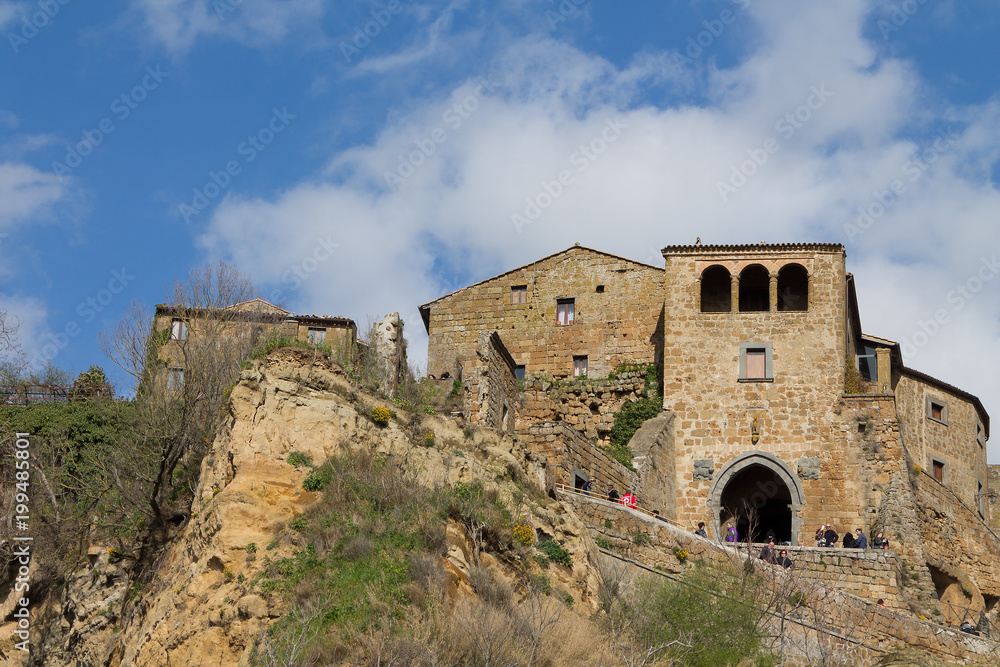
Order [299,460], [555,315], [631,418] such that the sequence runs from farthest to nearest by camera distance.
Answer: [555,315] → [631,418] → [299,460]

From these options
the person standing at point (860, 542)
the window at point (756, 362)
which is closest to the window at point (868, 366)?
the window at point (756, 362)

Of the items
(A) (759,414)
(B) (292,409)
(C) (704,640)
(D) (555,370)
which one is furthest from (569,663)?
(D) (555,370)

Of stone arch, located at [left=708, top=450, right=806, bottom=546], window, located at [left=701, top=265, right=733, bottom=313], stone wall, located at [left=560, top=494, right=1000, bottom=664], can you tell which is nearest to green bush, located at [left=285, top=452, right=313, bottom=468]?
stone wall, located at [left=560, top=494, right=1000, bottom=664]

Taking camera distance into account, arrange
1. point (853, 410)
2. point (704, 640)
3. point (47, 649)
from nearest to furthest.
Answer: point (704, 640), point (47, 649), point (853, 410)

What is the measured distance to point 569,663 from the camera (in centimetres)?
1820

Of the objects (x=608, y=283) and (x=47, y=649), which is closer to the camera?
(x=47, y=649)

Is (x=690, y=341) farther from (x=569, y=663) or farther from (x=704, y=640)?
(x=569, y=663)

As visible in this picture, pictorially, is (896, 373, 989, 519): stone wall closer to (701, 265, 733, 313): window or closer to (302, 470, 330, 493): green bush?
(701, 265, 733, 313): window

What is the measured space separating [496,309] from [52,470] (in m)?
20.1

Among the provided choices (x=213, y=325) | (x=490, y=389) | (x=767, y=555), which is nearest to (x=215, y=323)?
(x=213, y=325)

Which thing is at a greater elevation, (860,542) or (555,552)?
(860,542)

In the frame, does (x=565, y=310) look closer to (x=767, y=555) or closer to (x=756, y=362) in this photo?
(x=756, y=362)

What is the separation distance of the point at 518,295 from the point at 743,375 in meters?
10.0

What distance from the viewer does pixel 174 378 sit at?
3117 cm
